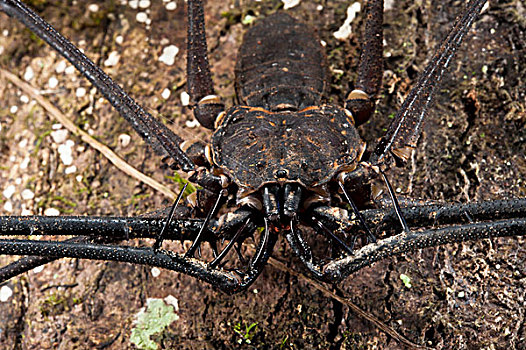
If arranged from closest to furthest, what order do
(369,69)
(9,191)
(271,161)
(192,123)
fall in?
(271,161) < (369,69) < (192,123) < (9,191)

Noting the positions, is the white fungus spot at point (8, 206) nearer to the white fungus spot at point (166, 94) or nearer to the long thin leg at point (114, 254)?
the white fungus spot at point (166, 94)

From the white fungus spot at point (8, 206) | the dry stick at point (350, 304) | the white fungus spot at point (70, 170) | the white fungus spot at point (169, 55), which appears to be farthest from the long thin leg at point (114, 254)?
the white fungus spot at point (169, 55)

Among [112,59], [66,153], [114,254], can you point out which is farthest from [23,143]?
[114,254]

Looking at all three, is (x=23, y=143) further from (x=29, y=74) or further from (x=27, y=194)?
(x=29, y=74)

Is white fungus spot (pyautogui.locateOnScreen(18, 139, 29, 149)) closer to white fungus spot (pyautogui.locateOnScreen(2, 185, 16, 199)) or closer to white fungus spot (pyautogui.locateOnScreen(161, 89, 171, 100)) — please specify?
white fungus spot (pyautogui.locateOnScreen(2, 185, 16, 199))

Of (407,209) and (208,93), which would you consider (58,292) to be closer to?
(208,93)

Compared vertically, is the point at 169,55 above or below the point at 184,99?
above

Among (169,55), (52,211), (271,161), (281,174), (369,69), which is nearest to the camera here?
(281,174)
